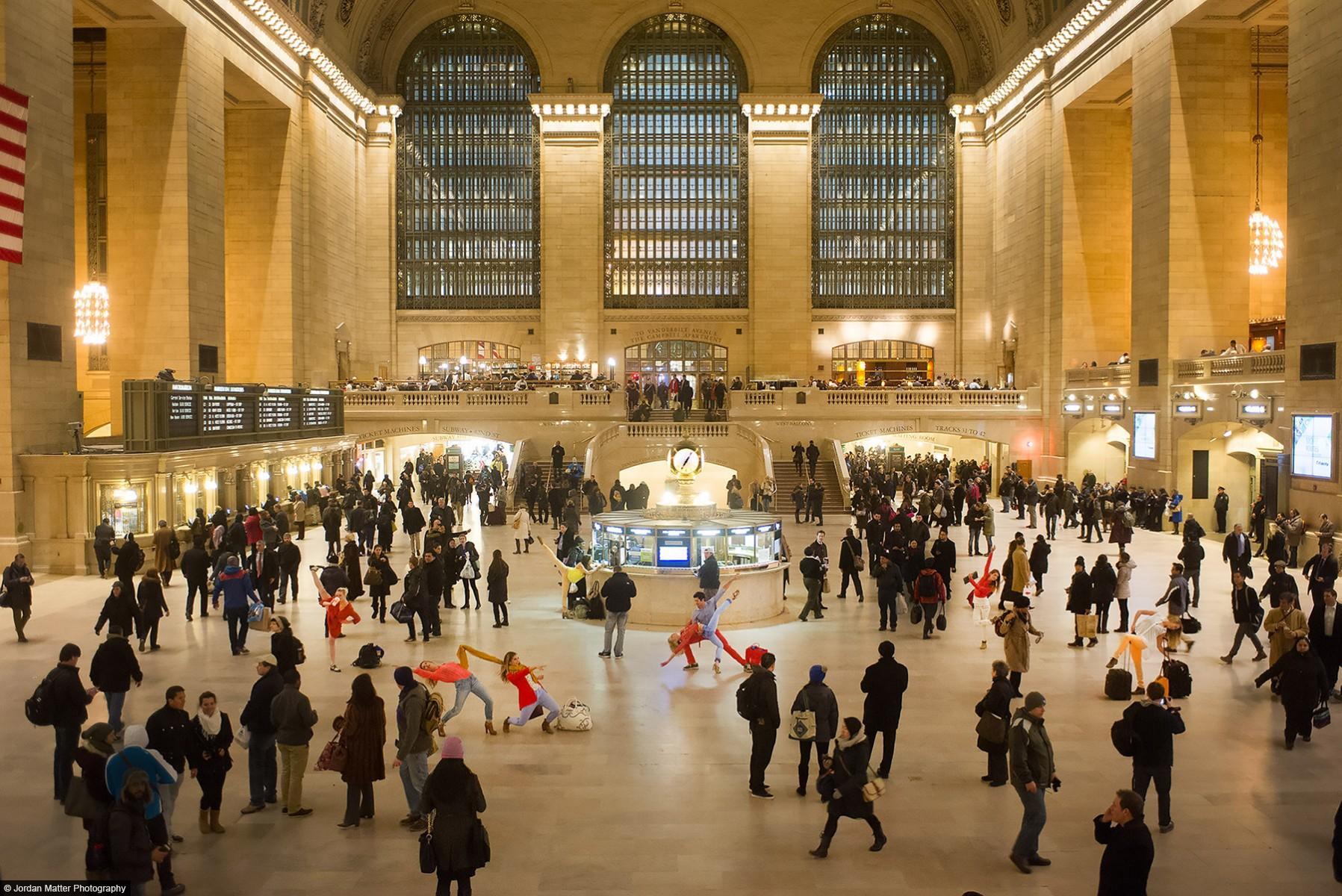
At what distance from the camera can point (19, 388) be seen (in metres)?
19.5

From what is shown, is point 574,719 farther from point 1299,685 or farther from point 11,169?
point 11,169

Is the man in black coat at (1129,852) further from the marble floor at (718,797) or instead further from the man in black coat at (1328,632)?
the man in black coat at (1328,632)

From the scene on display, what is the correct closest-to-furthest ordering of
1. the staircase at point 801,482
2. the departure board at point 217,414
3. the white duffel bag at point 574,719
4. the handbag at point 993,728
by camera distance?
the handbag at point 993,728, the white duffel bag at point 574,719, the departure board at point 217,414, the staircase at point 801,482

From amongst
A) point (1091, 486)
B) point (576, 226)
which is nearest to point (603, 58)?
point (576, 226)

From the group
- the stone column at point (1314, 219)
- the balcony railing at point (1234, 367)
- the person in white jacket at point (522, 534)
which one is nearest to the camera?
the stone column at point (1314, 219)

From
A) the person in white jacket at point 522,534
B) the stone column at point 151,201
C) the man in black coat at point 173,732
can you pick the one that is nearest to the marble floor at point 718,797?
the man in black coat at point 173,732

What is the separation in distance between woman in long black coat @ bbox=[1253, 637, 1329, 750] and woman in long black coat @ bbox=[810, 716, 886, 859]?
14.6 ft

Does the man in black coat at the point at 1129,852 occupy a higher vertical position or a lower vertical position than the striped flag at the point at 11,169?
lower

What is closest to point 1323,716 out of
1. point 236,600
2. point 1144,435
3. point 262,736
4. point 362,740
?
point 362,740

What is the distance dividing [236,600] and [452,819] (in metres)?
7.97

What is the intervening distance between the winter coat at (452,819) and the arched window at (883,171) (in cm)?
4031

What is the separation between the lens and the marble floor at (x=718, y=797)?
7.03m

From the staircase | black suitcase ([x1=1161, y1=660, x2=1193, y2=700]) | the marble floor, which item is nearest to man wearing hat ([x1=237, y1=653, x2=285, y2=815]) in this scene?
the marble floor

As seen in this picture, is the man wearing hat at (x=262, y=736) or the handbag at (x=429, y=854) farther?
the man wearing hat at (x=262, y=736)
